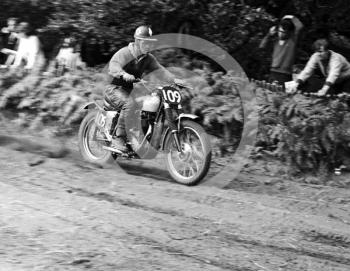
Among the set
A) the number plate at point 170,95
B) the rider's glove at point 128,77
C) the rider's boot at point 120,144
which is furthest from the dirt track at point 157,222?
the rider's glove at point 128,77

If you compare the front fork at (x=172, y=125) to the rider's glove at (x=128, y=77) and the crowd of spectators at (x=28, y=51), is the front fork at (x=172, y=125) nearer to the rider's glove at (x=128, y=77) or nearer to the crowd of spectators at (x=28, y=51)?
the rider's glove at (x=128, y=77)

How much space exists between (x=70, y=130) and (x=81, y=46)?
Answer: 2590 millimetres

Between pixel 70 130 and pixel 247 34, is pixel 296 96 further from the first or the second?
pixel 70 130

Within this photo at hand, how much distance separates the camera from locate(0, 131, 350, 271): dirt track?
4.96 meters

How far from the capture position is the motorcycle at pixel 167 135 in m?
7.52

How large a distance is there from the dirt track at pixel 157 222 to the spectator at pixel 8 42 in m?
5.38

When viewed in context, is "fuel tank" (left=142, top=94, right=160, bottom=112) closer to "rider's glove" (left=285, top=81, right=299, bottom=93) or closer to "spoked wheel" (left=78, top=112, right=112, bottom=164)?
"spoked wheel" (left=78, top=112, right=112, bottom=164)

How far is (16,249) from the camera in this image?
4.96m

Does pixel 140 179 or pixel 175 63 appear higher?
pixel 175 63

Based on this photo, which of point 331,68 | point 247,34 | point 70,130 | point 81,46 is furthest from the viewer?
point 81,46

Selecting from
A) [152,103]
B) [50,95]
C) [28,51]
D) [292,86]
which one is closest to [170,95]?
[152,103]

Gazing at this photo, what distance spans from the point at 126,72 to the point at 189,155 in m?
1.44

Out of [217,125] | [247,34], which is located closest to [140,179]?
[217,125]

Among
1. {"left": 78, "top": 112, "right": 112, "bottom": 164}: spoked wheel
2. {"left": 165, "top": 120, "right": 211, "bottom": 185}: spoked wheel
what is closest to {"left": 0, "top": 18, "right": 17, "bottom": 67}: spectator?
{"left": 78, "top": 112, "right": 112, "bottom": 164}: spoked wheel
